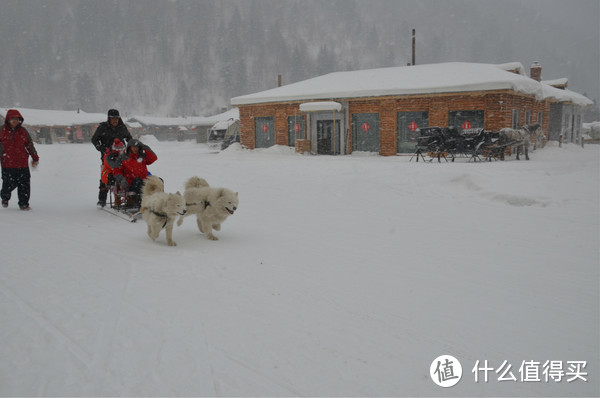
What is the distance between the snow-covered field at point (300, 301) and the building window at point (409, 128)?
43.6 ft

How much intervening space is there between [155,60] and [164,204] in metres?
118

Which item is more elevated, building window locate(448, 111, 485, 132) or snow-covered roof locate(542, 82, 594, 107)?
snow-covered roof locate(542, 82, 594, 107)

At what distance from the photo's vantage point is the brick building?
1966cm

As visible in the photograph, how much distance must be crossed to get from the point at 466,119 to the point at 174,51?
364 feet

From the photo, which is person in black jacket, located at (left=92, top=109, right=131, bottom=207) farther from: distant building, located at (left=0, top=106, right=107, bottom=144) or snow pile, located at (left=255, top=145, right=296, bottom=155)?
distant building, located at (left=0, top=106, right=107, bottom=144)

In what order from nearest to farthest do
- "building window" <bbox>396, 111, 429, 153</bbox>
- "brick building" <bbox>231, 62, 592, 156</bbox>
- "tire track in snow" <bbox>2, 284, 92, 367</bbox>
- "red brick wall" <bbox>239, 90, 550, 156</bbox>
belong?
1. "tire track in snow" <bbox>2, 284, 92, 367</bbox>
2. "red brick wall" <bbox>239, 90, 550, 156</bbox>
3. "brick building" <bbox>231, 62, 592, 156</bbox>
4. "building window" <bbox>396, 111, 429, 153</bbox>

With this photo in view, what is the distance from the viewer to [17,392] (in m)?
2.60

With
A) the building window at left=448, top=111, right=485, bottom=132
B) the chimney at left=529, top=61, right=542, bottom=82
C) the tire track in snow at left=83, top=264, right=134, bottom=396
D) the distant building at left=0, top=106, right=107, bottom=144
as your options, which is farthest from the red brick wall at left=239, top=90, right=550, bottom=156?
the distant building at left=0, top=106, right=107, bottom=144

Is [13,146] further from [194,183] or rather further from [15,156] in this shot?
[194,183]

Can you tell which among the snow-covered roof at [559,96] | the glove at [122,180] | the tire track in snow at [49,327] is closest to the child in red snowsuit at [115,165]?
the glove at [122,180]

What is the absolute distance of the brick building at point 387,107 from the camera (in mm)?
19656

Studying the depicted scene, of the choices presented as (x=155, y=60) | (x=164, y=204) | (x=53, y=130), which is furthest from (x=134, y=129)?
(x=164, y=204)

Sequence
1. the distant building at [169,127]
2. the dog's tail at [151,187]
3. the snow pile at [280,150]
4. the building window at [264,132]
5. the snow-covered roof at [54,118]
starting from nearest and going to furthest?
the dog's tail at [151,187]
the snow pile at [280,150]
the building window at [264,132]
the snow-covered roof at [54,118]
the distant building at [169,127]

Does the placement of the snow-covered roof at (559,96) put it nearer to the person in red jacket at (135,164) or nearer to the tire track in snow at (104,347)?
the person in red jacket at (135,164)
